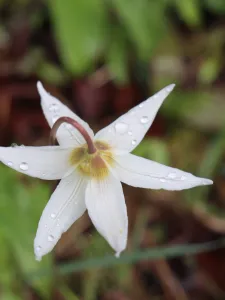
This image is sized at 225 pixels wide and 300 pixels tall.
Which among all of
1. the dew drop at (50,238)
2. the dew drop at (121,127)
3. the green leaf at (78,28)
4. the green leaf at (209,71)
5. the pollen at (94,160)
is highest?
the dew drop at (121,127)

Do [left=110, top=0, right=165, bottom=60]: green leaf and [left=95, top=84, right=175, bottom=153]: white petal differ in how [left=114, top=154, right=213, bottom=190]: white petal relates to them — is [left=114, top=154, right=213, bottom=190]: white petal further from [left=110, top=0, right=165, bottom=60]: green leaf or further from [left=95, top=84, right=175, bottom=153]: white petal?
[left=110, top=0, right=165, bottom=60]: green leaf

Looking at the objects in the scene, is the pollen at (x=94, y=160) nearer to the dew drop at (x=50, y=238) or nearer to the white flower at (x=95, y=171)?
the white flower at (x=95, y=171)

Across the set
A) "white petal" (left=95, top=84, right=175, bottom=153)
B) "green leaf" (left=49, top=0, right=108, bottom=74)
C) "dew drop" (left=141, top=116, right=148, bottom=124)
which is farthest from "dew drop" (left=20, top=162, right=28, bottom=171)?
"green leaf" (left=49, top=0, right=108, bottom=74)

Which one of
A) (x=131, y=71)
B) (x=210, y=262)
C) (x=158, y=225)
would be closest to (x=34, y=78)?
(x=131, y=71)

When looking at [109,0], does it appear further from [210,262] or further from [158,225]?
[210,262]

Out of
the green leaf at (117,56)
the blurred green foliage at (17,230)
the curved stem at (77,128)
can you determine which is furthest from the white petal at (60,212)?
the green leaf at (117,56)

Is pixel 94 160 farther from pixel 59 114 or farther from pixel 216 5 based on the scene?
pixel 216 5
